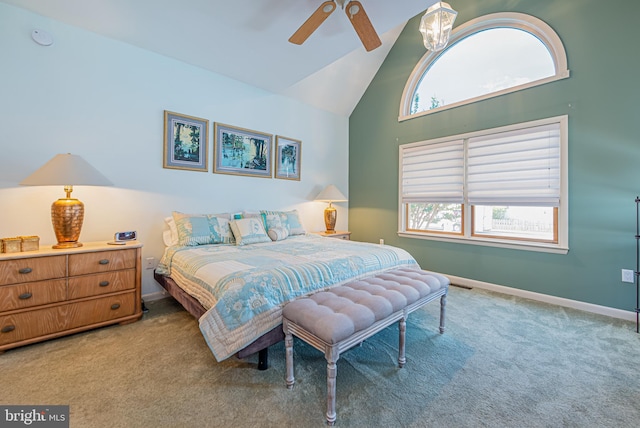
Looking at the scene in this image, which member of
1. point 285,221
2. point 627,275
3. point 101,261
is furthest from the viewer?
point 285,221

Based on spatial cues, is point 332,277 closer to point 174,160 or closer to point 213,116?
point 174,160

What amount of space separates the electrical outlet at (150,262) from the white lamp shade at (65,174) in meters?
1.10

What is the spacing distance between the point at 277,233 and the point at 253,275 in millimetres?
1650

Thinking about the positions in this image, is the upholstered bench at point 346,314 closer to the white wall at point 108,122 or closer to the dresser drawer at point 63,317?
the dresser drawer at point 63,317

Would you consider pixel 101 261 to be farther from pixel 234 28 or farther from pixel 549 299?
pixel 549 299

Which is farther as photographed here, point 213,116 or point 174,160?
point 213,116

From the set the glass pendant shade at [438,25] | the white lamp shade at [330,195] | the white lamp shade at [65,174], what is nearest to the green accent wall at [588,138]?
the glass pendant shade at [438,25]

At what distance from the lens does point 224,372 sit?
1.78 m

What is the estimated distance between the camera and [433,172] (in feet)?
13.5

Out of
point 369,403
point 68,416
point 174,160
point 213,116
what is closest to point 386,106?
point 213,116

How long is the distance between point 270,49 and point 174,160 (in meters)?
1.76

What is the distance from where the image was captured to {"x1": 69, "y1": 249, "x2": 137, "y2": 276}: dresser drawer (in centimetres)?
223

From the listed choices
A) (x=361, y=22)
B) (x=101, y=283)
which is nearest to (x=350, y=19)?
(x=361, y=22)

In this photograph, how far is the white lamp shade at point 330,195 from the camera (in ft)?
14.8
